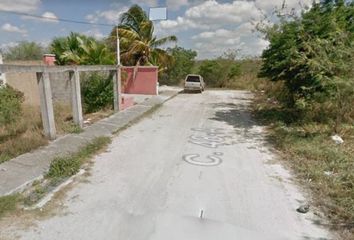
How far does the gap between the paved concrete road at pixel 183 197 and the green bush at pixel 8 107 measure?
14.9 ft

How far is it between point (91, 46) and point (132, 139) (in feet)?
21.6

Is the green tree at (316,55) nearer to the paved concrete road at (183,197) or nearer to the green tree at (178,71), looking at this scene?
the paved concrete road at (183,197)

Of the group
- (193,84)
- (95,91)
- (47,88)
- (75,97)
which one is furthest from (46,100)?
(193,84)

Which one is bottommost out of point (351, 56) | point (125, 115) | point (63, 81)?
point (125, 115)

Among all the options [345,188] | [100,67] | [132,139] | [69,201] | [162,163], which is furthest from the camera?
[100,67]

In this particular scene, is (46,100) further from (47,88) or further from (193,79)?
(193,79)

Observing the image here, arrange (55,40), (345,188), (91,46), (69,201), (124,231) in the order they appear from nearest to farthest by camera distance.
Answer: (124,231) < (69,201) < (345,188) < (91,46) < (55,40)

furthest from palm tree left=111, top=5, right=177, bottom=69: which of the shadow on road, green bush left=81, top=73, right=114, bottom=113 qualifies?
the shadow on road

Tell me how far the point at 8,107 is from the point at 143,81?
10957 mm

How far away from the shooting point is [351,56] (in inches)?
299

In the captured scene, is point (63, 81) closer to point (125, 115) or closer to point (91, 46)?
point (91, 46)

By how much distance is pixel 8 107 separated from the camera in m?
10.3

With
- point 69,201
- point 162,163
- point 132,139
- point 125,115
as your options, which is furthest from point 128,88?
point 69,201

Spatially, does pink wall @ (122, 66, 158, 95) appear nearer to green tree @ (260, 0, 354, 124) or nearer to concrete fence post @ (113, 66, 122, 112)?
concrete fence post @ (113, 66, 122, 112)
